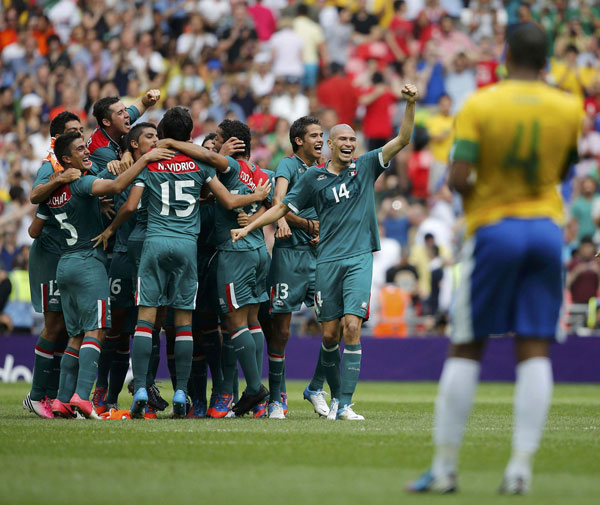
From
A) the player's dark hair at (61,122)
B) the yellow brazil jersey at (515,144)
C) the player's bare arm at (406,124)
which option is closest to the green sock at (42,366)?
the player's dark hair at (61,122)

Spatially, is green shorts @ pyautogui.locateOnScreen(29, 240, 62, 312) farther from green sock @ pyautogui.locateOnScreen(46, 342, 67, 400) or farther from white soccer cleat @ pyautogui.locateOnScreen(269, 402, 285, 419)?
white soccer cleat @ pyautogui.locateOnScreen(269, 402, 285, 419)

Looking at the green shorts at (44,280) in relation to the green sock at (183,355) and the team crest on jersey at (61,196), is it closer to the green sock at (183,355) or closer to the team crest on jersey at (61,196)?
the team crest on jersey at (61,196)

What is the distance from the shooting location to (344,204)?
1062 centimetres

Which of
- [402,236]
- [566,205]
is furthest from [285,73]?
[566,205]

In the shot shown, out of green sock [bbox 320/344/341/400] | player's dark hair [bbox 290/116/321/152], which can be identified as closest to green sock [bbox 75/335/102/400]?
green sock [bbox 320/344/341/400]

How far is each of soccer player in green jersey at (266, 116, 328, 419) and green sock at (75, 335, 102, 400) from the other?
188 cm

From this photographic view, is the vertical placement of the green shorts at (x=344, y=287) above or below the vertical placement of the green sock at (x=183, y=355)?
above

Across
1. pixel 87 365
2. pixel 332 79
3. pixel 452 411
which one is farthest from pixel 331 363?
pixel 332 79

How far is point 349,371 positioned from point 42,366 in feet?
9.98

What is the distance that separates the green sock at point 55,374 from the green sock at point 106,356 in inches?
15.6

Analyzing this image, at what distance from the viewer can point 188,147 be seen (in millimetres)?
10234

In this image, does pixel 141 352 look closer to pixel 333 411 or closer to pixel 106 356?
pixel 106 356

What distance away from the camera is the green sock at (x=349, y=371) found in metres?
10.3

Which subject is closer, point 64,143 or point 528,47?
point 528,47
